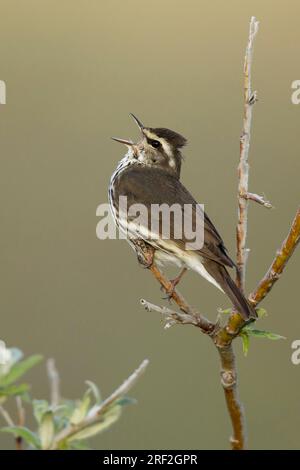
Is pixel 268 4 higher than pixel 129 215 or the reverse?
higher

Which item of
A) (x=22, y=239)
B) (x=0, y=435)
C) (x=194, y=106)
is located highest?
(x=194, y=106)

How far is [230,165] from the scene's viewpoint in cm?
799

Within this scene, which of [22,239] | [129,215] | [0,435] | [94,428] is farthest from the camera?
[22,239]

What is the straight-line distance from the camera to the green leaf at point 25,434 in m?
1.85

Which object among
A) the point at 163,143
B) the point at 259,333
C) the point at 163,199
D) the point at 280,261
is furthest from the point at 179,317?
the point at 163,143

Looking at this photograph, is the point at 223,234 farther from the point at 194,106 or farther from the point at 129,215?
the point at 129,215

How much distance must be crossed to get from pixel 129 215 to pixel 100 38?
5691mm

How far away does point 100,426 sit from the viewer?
1884mm

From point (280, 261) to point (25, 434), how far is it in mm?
1121

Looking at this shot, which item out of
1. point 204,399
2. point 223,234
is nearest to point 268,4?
point 223,234

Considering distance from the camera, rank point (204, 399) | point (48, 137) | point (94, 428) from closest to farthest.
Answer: point (94, 428) < point (204, 399) < point (48, 137)

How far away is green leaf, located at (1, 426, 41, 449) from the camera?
1.85 meters

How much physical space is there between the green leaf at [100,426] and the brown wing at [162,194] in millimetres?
2302

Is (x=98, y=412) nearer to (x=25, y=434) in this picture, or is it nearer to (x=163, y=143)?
(x=25, y=434)
